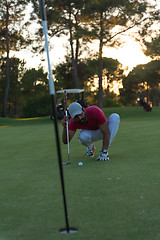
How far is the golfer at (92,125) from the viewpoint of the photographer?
767 centimetres

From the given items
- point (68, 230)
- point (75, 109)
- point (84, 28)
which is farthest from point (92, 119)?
point (84, 28)

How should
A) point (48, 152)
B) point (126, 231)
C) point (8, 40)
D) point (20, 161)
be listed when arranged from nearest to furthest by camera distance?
point (126, 231)
point (20, 161)
point (48, 152)
point (8, 40)

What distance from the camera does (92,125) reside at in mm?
8195

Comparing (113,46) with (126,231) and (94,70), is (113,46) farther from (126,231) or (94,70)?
(126,231)

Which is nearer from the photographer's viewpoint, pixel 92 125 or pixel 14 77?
pixel 92 125

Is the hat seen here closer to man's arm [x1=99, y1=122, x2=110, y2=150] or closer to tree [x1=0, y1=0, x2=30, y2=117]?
man's arm [x1=99, y1=122, x2=110, y2=150]

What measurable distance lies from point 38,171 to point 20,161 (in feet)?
5.62

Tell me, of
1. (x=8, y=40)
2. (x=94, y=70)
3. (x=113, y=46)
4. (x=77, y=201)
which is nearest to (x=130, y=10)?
(x=113, y=46)

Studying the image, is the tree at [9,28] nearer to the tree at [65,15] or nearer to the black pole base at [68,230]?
the tree at [65,15]

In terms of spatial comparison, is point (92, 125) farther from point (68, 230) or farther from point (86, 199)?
point (68, 230)

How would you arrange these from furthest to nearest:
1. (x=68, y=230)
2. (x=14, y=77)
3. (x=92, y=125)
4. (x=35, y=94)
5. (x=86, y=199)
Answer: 1. (x=35, y=94)
2. (x=14, y=77)
3. (x=92, y=125)
4. (x=86, y=199)
5. (x=68, y=230)

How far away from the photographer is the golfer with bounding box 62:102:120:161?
767 cm

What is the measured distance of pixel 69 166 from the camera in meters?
7.54

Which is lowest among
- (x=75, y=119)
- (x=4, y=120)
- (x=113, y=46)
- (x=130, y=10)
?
(x=4, y=120)
